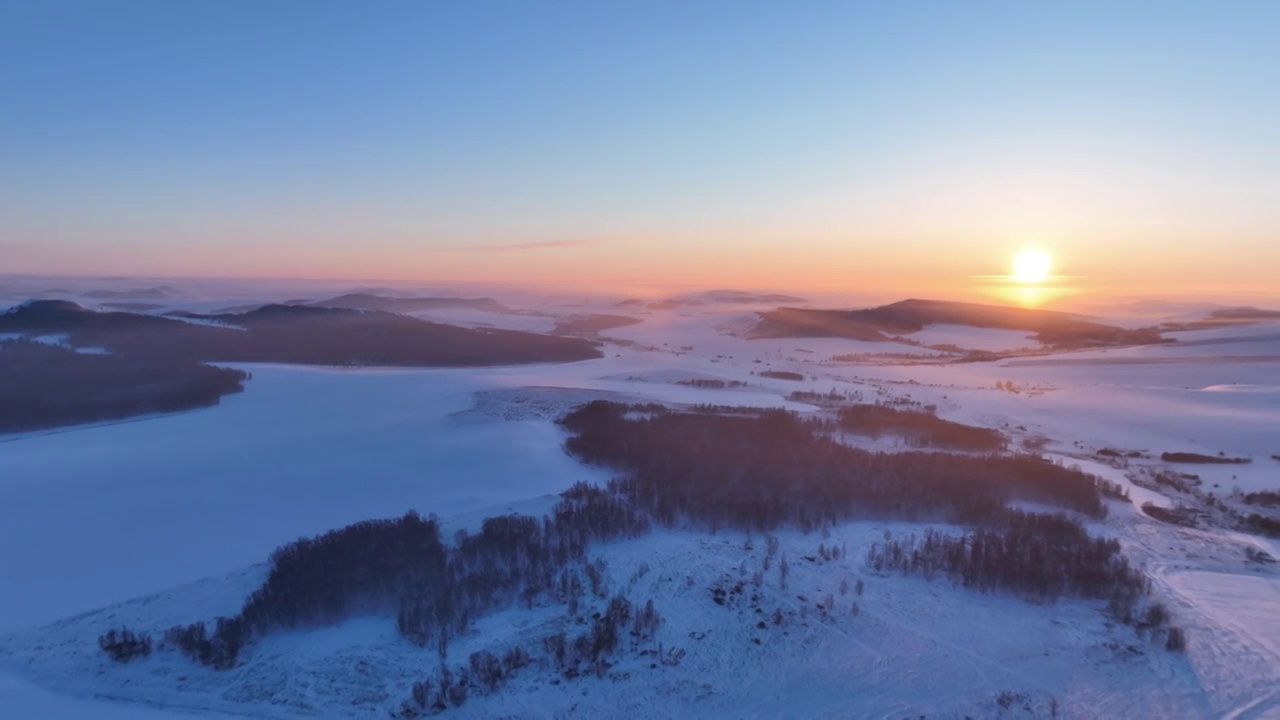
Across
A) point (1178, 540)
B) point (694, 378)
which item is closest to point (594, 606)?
point (1178, 540)

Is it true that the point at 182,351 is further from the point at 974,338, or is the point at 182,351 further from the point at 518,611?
the point at 974,338

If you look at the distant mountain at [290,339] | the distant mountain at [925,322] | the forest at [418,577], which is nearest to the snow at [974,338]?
the distant mountain at [925,322]

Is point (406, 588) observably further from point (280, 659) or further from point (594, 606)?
point (594, 606)

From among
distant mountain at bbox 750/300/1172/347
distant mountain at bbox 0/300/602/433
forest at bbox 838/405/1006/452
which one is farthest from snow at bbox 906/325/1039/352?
forest at bbox 838/405/1006/452

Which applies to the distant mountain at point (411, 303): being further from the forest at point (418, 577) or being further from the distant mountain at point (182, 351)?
the forest at point (418, 577)

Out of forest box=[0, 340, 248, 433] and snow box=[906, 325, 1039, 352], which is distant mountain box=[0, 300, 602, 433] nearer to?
forest box=[0, 340, 248, 433]

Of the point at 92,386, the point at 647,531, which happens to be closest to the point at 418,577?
the point at 647,531
